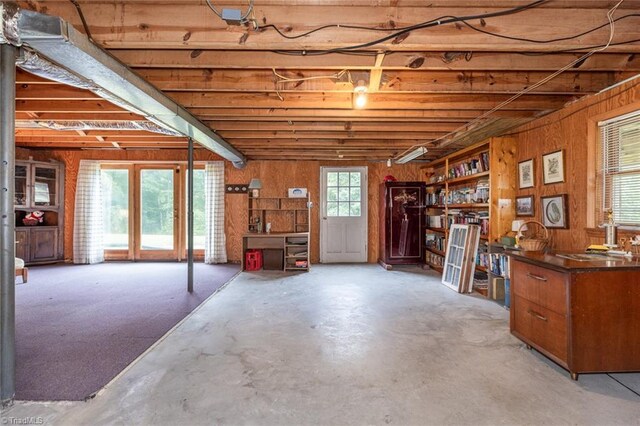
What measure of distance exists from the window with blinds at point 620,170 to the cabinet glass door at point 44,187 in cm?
865

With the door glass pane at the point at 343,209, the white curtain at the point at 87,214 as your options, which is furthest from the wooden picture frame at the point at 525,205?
the white curtain at the point at 87,214

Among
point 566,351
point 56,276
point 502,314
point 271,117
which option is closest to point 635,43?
point 566,351

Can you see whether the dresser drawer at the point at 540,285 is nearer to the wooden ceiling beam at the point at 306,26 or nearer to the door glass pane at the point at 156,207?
the wooden ceiling beam at the point at 306,26

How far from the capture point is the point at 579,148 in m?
2.89

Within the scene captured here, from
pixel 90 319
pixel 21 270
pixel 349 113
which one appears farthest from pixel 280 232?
pixel 21 270

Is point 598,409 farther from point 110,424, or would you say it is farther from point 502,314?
point 110,424

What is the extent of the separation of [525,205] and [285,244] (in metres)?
3.70

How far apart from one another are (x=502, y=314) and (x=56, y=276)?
21.8ft

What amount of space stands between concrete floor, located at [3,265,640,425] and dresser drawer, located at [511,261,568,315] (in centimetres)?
47

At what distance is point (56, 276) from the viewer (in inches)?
194

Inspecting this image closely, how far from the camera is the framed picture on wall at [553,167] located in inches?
121

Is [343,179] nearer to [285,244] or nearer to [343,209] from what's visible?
[343,209]

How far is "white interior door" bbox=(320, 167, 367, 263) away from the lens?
6297 mm

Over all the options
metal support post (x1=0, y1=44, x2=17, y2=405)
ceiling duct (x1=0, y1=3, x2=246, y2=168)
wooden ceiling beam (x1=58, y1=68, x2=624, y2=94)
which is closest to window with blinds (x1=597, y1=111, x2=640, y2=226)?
wooden ceiling beam (x1=58, y1=68, x2=624, y2=94)
